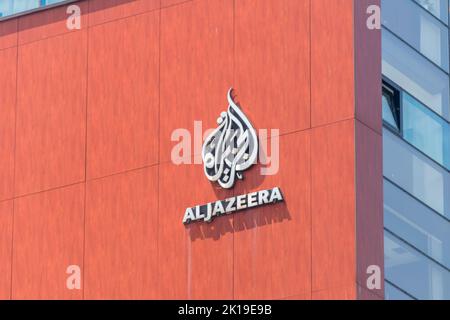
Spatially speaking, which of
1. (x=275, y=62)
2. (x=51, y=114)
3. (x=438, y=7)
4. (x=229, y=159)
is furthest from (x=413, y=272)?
(x=51, y=114)

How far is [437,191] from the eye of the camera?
1457 inches

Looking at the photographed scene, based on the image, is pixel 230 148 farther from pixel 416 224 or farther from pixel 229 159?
pixel 416 224

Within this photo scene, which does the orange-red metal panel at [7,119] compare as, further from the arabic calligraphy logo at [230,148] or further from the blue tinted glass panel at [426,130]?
the blue tinted glass panel at [426,130]

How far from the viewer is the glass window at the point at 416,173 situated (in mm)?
35875

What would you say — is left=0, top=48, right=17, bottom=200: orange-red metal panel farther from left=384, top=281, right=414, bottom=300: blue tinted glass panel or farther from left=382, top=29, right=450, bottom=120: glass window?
left=384, top=281, right=414, bottom=300: blue tinted glass panel

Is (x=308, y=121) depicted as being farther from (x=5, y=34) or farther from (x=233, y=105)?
(x=5, y=34)

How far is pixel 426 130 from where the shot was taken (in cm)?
3725

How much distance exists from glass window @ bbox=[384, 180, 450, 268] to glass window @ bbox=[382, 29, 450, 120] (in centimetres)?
239

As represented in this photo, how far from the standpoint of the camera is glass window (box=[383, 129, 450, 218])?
3588cm

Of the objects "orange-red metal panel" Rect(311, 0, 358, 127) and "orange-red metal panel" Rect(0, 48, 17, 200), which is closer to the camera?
"orange-red metal panel" Rect(311, 0, 358, 127)

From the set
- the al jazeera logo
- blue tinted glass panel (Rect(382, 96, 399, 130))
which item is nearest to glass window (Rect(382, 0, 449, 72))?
blue tinted glass panel (Rect(382, 96, 399, 130))

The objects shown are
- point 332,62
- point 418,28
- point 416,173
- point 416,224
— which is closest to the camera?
point 332,62

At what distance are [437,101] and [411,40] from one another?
144 centimetres

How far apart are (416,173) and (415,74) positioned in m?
2.23
